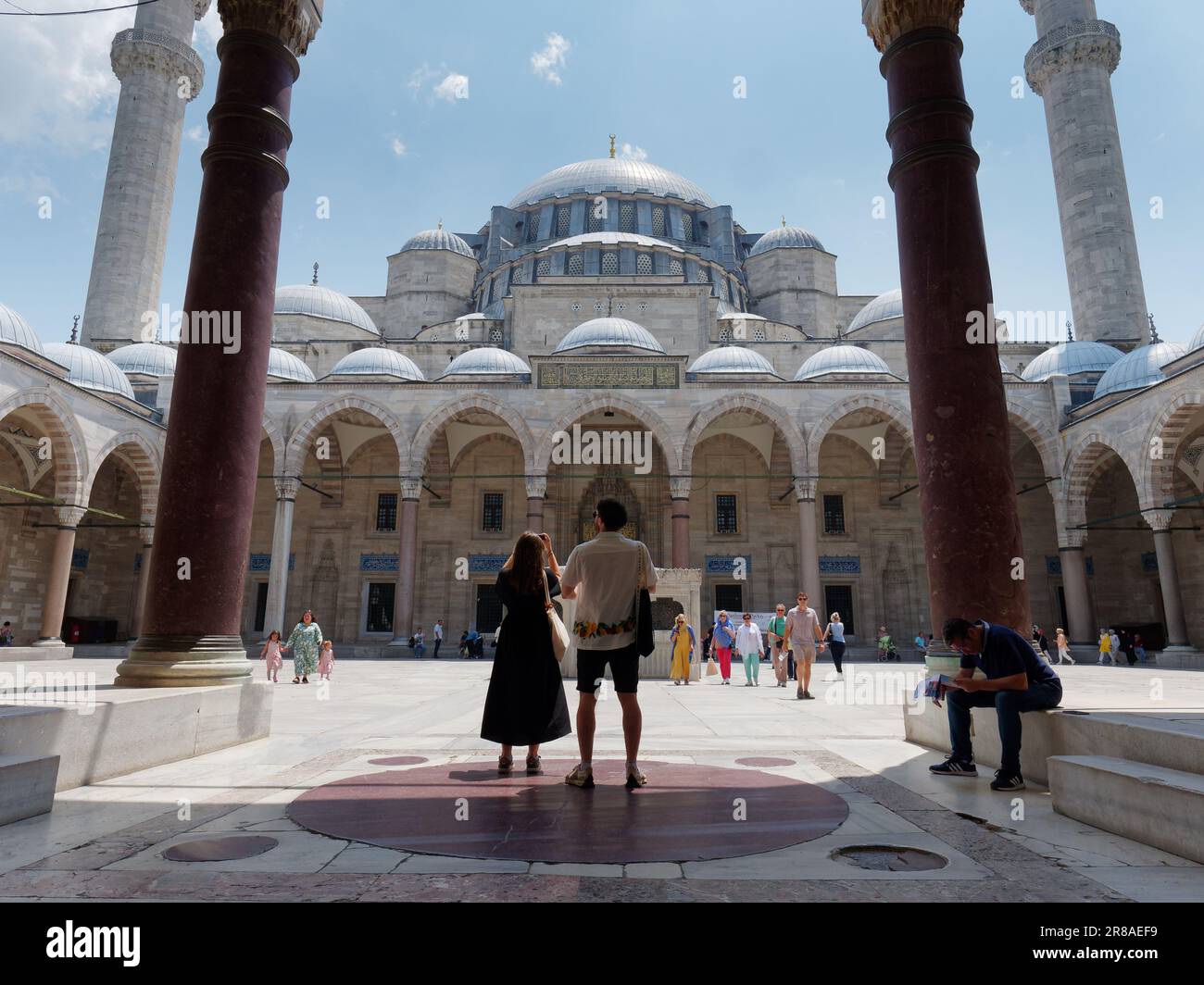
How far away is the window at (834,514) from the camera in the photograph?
77.7 ft

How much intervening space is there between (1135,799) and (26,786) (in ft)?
13.3

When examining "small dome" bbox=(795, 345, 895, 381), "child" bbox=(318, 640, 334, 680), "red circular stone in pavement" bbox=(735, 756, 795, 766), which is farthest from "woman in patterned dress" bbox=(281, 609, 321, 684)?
"small dome" bbox=(795, 345, 895, 381)

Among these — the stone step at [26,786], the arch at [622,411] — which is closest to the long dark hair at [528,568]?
the stone step at [26,786]

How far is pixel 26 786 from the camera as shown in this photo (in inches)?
108

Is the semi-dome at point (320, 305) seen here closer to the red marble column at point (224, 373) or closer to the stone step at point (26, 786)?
the red marble column at point (224, 373)

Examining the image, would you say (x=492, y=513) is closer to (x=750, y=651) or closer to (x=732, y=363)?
(x=732, y=363)

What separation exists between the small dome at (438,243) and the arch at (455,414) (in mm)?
14878

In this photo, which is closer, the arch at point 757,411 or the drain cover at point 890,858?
the drain cover at point 890,858

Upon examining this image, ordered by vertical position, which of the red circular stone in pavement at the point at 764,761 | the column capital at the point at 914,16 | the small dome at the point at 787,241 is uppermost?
the small dome at the point at 787,241

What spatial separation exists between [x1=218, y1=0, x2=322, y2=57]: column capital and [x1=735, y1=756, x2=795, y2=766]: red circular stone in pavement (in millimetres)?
5775

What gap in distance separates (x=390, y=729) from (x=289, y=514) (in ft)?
53.2

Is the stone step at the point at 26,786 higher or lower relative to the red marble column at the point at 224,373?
lower
